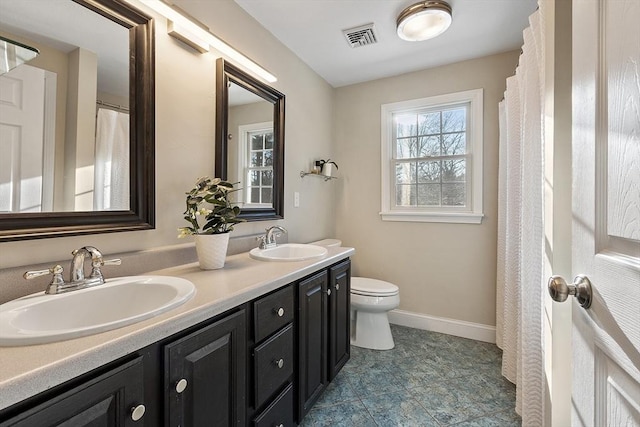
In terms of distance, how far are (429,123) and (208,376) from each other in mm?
2563

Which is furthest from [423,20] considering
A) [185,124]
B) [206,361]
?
[206,361]

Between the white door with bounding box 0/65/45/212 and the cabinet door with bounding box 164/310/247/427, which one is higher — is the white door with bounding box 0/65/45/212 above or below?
above

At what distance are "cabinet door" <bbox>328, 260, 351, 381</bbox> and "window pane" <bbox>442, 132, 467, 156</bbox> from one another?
146 cm

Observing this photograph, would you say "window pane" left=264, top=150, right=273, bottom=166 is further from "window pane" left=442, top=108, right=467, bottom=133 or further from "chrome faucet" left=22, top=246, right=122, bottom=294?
"window pane" left=442, top=108, right=467, bottom=133

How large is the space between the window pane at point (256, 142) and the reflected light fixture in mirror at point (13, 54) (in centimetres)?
102

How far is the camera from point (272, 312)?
43.9 inches

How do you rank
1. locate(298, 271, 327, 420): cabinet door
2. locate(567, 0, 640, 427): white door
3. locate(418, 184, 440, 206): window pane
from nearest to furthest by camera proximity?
locate(567, 0, 640, 427): white door
locate(298, 271, 327, 420): cabinet door
locate(418, 184, 440, 206): window pane

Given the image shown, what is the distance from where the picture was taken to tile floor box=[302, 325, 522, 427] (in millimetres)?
1477

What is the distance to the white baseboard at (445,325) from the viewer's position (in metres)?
2.32

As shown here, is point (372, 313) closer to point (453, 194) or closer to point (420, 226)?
point (420, 226)

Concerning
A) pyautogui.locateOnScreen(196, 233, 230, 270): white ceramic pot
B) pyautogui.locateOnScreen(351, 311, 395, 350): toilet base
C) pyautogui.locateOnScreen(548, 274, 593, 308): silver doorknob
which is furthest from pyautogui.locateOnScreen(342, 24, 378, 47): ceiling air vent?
pyautogui.locateOnScreen(351, 311, 395, 350): toilet base

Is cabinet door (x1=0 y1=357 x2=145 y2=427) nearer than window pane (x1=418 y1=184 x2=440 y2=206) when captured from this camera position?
Yes

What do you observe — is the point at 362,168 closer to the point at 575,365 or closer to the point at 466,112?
the point at 466,112

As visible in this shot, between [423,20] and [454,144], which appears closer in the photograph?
[423,20]
